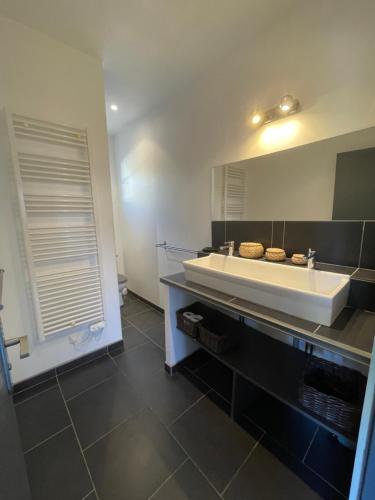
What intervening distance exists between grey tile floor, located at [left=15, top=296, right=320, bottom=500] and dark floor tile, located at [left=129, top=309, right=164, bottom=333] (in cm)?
73

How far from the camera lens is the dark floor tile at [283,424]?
124cm

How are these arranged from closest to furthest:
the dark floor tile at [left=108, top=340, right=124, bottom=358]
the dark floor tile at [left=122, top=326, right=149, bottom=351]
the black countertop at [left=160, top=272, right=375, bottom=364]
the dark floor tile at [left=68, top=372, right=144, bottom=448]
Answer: the black countertop at [left=160, top=272, right=375, bottom=364] < the dark floor tile at [left=68, top=372, right=144, bottom=448] < the dark floor tile at [left=108, top=340, right=124, bottom=358] < the dark floor tile at [left=122, top=326, right=149, bottom=351]

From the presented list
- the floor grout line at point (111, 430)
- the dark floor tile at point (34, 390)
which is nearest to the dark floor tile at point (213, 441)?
the floor grout line at point (111, 430)

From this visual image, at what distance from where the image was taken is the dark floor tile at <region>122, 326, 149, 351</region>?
7.28ft

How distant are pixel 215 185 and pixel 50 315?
175cm

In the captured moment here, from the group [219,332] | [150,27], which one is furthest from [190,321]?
[150,27]

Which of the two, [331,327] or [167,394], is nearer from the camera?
[331,327]

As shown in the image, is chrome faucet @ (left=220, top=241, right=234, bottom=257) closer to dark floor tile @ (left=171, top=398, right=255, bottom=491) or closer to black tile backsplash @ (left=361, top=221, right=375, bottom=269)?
black tile backsplash @ (left=361, top=221, right=375, bottom=269)

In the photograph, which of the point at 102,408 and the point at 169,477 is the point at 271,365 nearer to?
the point at 169,477

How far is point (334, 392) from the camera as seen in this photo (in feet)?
3.62

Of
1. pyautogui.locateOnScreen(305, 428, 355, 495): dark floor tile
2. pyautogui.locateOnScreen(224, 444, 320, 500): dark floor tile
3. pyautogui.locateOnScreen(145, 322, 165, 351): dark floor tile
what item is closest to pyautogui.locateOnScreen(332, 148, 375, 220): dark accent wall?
pyautogui.locateOnScreen(305, 428, 355, 495): dark floor tile

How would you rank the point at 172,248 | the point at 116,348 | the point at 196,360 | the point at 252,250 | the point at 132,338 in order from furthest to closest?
1. the point at 172,248
2. the point at 132,338
3. the point at 116,348
4. the point at 196,360
5. the point at 252,250

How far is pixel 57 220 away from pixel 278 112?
1781 mm

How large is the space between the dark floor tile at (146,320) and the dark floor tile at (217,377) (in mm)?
913
